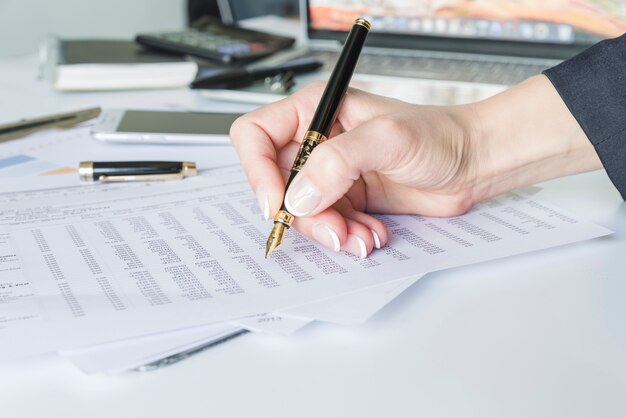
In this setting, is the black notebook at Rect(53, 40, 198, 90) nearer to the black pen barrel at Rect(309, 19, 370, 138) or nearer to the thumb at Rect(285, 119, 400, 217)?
the black pen barrel at Rect(309, 19, 370, 138)

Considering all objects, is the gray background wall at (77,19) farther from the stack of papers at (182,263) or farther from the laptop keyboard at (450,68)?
the stack of papers at (182,263)

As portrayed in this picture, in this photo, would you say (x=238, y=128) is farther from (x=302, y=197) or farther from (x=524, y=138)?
(x=524, y=138)

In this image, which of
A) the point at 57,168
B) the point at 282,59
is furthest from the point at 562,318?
the point at 282,59

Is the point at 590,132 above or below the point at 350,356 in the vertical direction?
above

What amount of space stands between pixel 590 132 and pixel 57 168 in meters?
0.55

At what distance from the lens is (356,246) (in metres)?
0.60

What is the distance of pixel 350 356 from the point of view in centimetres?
48

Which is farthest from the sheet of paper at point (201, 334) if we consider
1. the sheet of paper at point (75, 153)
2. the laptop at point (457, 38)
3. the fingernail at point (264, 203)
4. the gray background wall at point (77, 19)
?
the gray background wall at point (77, 19)

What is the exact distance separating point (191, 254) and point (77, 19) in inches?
92.1

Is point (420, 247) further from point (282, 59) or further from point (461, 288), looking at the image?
point (282, 59)

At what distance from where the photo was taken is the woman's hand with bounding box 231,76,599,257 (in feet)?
2.05

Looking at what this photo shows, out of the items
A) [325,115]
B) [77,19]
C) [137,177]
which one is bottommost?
[77,19]

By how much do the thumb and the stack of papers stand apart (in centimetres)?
4

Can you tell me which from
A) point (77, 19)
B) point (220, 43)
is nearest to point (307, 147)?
point (220, 43)
